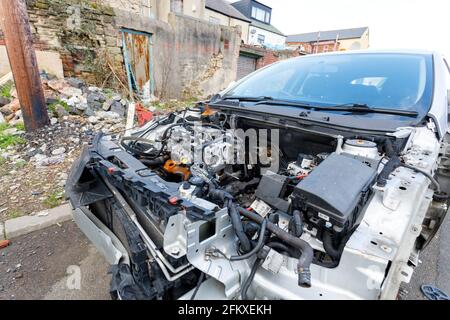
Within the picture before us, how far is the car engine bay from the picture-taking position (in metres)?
0.99

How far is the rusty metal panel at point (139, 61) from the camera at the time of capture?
268 inches

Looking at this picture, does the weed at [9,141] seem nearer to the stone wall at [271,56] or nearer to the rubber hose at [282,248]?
the rubber hose at [282,248]

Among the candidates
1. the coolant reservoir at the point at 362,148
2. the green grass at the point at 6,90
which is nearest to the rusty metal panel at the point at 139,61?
the green grass at the point at 6,90

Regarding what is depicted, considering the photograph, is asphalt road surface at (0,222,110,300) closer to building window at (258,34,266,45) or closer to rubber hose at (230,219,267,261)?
rubber hose at (230,219,267,261)

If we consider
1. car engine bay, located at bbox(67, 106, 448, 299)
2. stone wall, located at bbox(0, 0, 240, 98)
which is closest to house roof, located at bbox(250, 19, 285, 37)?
stone wall, located at bbox(0, 0, 240, 98)

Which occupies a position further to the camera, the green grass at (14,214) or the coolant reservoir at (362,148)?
the green grass at (14,214)

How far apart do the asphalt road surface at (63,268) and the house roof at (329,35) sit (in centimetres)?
3738

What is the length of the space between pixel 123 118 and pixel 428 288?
5204mm

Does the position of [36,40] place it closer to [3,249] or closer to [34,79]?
[34,79]

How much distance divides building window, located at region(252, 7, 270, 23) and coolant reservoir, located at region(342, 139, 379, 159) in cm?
2637

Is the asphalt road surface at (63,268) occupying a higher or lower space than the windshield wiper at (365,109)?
lower

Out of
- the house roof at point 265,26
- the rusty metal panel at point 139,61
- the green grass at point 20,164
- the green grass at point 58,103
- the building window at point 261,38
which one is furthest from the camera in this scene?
the building window at point 261,38

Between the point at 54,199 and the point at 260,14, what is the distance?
26.9 metres
